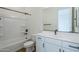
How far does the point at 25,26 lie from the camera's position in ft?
3.83

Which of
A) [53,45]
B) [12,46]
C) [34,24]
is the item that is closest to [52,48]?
[53,45]

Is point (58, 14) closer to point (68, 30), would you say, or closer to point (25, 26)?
point (68, 30)

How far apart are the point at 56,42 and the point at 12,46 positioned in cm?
58

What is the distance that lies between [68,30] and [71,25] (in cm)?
9

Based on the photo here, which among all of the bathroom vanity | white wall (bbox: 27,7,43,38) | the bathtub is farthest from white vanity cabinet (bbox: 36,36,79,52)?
the bathtub

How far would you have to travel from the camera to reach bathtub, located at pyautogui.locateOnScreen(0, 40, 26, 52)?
3.36ft

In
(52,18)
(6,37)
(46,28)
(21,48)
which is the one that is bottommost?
(21,48)

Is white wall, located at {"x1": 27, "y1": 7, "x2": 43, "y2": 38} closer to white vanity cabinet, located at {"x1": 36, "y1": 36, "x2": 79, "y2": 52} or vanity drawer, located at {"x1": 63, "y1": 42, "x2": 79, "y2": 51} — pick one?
white vanity cabinet, located at {"x1": 36, "y1": 36, "x2": 79, "y2": 52}

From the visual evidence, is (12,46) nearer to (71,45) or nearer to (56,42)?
(56,42)

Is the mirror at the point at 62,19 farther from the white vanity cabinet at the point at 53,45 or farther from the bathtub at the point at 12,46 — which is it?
the bathtub at the point at 12,46

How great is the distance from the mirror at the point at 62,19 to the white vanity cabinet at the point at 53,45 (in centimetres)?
18

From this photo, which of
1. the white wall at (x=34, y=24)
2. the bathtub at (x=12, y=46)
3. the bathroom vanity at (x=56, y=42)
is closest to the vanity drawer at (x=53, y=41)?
the bathroom vanity at (x=56, y=42)
